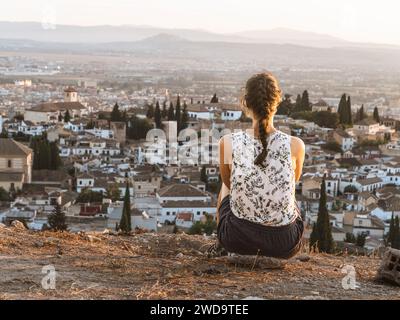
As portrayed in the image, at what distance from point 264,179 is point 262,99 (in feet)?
1.17

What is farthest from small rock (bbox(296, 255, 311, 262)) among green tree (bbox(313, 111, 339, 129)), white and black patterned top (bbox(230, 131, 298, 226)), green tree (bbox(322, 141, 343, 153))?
green tree (bbox(313, 111, 339, 129))

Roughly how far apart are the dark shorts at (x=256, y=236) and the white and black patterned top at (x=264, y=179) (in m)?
0.04

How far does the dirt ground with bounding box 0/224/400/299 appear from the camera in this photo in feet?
10.1

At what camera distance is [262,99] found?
10.8ft

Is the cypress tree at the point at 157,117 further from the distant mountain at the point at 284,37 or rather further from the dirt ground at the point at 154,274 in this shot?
the distant mountain at the point at 284,37

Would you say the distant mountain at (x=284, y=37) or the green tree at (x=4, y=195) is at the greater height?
the distant mountain at (x=284, y=37)

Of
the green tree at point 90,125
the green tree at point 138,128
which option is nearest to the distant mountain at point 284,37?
the green tree at point 90,125

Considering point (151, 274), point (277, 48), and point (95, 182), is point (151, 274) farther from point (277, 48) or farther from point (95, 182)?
A: point (277, 48)

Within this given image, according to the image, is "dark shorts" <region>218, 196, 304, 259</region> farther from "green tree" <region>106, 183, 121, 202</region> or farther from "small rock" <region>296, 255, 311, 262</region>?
"green tree" <region>106, 183, 121, 202</region>

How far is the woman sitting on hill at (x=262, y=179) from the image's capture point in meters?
3.30

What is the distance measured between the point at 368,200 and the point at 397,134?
14042mm

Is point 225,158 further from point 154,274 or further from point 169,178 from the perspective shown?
point 169,178

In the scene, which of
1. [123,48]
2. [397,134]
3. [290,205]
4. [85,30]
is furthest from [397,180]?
[123,48]

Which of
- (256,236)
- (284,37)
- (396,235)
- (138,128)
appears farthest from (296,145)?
(284,37)
